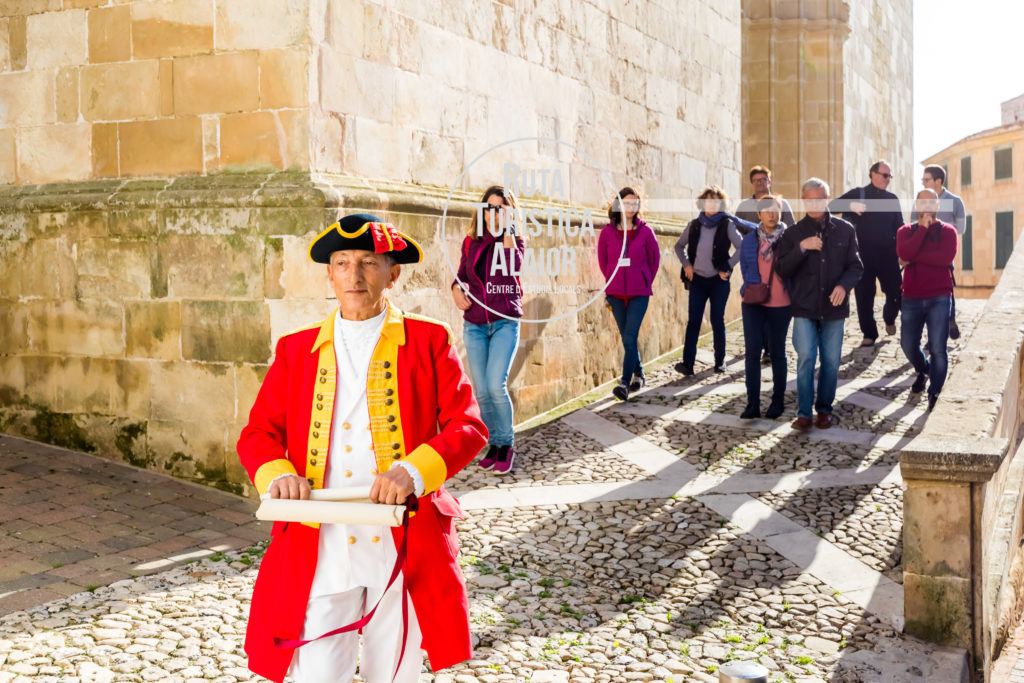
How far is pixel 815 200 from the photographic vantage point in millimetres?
7285

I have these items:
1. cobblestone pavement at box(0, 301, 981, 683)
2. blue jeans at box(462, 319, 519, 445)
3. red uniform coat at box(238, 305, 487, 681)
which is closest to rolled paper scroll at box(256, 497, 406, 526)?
red uniform coat at box(238, 305, 487, 681)

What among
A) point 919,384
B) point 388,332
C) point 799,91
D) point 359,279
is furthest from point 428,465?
point 799,91

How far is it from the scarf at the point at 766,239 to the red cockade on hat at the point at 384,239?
5.58 meters

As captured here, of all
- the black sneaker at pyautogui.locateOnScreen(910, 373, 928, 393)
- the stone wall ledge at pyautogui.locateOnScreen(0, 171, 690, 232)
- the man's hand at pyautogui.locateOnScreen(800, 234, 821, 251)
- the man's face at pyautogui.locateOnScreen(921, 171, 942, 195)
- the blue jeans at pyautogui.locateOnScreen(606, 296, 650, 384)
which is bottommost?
the black sneaker at pyautogui.locateOnScreen(910, 373, 928, 393)

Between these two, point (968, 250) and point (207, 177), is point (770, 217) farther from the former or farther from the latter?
point (968, 250)

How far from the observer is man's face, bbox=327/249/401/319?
2631 mm

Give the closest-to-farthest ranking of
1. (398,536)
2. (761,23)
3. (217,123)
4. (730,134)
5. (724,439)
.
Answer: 1. (398,536)
2. (217,123)
3. (724,439)
4. (730,134)
5. (761,23)

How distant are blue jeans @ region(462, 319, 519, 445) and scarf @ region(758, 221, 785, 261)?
219 cm

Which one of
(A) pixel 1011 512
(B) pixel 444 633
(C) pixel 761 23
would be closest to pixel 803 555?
(A) pixel 1011 512

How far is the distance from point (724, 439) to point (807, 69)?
1125 centimetres

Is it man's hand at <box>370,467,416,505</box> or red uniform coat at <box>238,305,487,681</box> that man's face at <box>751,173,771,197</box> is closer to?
red uniform coat at <box>238,305,487,681</box>

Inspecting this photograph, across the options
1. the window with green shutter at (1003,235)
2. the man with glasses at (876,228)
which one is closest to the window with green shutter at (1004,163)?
the window with green shutter at (1003,235)

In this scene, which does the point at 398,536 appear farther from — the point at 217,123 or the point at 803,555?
the point at 217,123

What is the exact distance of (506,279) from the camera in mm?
6598
